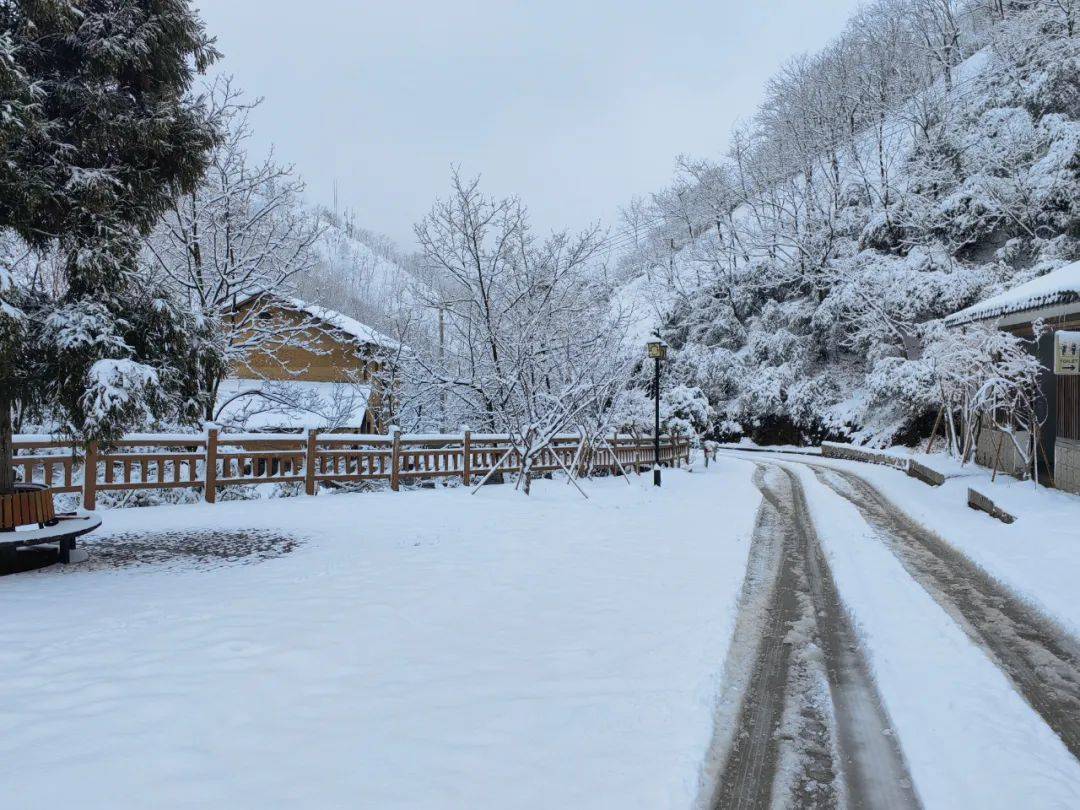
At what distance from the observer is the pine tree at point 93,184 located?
18.9 ft

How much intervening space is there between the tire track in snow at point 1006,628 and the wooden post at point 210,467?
10.4 metres

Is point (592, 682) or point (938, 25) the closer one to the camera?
point (592, 682)

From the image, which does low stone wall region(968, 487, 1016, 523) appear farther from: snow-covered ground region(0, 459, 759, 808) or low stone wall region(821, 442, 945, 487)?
snow-covered ground region(0, 459, 759, 808)

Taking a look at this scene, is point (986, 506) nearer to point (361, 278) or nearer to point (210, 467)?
point (210, 467)

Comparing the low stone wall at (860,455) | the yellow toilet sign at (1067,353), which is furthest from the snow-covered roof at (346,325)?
the low stone wall at (860,455)

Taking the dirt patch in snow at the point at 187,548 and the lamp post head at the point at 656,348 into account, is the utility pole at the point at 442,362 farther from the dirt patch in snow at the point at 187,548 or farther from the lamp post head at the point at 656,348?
the dirt patch in snow at the point at 187,548

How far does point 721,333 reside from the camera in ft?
124

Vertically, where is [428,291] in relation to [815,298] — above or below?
below

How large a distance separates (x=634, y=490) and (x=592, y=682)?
10.3 meters

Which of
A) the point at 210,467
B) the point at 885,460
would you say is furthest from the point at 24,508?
the point at 885,460

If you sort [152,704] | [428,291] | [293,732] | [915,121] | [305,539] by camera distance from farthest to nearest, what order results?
[915,121]
[428,291]
[305,539]
[152,704]
[293,732]

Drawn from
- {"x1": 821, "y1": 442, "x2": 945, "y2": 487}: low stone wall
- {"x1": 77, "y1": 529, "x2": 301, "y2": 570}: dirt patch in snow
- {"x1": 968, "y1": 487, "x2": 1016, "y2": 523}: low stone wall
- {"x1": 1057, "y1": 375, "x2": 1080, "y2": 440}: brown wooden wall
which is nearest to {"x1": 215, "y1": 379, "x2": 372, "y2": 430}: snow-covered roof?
{"x1": 77, "y1": 529, "x2": 301, "y2": 570}: dirt patch in snow

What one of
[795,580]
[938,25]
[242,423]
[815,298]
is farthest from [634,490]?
[938,25]

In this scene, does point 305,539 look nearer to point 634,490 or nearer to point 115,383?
point 115,383
